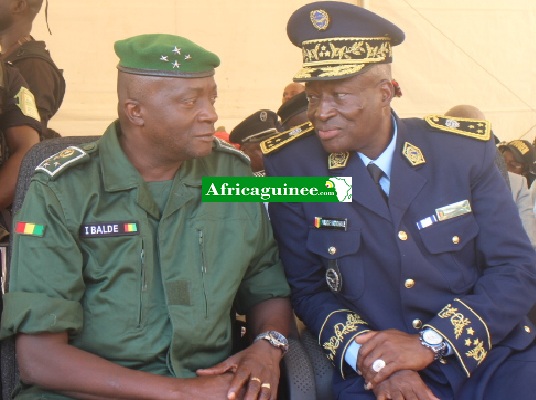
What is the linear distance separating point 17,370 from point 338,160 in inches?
47.5

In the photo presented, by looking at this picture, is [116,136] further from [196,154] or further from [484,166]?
[484,166]

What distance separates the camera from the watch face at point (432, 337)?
2209 mm

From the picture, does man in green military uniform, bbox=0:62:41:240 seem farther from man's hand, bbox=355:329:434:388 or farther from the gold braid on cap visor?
man's hand, bbox=355:329:434:388

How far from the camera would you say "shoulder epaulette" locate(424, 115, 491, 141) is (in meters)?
2.48

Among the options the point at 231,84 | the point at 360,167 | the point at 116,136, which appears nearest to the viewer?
the point at 116,136

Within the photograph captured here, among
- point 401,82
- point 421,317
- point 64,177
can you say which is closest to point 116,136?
point 64,177

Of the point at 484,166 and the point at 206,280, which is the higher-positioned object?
the point at 484,166

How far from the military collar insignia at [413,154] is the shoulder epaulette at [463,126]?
0.44 feet

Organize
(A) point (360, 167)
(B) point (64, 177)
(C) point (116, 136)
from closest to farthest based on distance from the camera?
1. (B) point (64, 177)
2. (C) point (116, 136)
3. (A) point (360, 167)

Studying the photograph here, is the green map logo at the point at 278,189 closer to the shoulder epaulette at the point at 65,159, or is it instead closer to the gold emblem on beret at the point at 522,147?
the shoulder epaulette at the point at 65,159

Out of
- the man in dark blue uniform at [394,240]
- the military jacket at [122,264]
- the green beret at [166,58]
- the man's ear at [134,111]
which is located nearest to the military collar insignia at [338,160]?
the man in dark blue uniform at [394,240]

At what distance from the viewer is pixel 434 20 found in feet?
17.8

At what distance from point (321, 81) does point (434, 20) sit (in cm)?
335

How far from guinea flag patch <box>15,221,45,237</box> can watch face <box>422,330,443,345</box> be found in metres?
1.15
